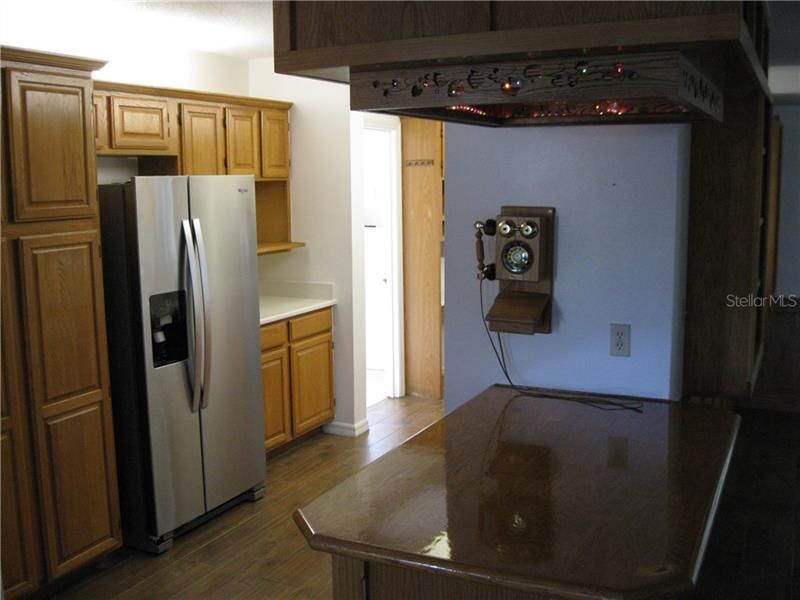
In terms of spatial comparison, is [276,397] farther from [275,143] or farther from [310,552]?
[275,143]

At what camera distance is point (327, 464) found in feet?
15.5

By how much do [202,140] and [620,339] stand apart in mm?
2515

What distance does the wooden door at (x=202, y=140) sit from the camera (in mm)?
4176

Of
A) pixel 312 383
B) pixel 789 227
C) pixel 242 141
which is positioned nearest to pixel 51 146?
pixel 242 141

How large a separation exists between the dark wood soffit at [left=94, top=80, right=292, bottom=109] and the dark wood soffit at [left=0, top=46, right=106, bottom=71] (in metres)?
0.53

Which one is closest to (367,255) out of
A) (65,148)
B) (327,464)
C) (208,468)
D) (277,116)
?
(277,116)

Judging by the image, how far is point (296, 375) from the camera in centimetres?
479

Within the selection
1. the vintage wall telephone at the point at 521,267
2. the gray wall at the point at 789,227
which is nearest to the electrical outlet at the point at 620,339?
the vintage wall telephone at the point at 521,267

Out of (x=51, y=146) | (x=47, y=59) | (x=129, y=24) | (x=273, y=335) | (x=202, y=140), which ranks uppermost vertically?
(x=129, y=24)

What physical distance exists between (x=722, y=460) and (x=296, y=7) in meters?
1.58

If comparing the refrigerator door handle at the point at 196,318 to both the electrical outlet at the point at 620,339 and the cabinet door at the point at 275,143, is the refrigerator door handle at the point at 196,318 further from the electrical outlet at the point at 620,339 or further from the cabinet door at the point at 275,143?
the electrical outlet at the point at 620,339

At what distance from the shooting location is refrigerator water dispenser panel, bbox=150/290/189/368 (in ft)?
11.5

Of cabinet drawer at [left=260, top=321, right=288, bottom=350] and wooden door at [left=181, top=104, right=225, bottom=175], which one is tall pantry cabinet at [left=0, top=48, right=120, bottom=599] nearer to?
wooden door at [left=181, top=104, right=225, bottom=175]

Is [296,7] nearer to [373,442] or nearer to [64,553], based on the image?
[64,553]
